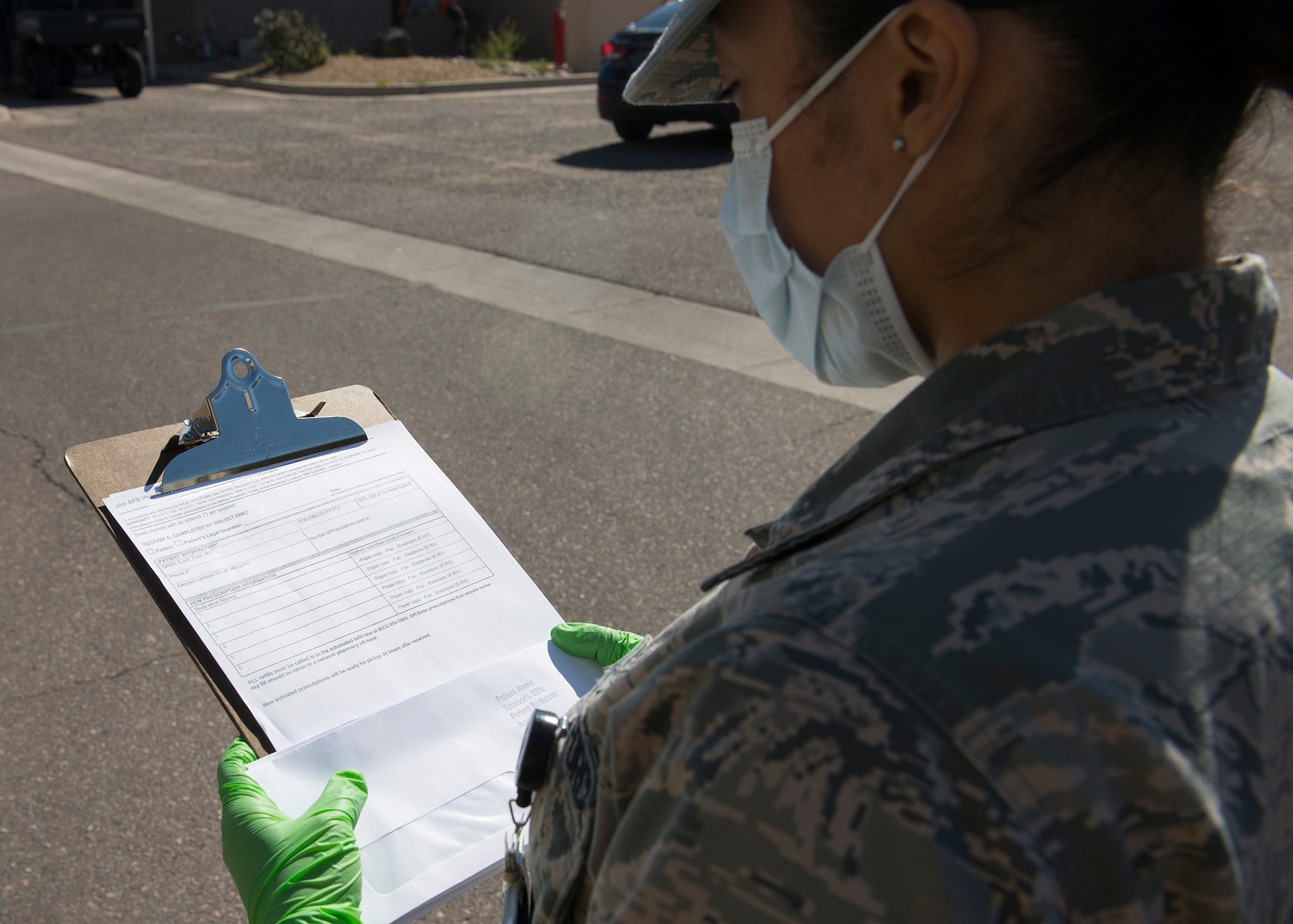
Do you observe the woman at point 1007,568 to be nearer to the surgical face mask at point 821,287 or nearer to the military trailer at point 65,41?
the surgical face mask at point 821,287

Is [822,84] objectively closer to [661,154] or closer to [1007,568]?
[1007,568]

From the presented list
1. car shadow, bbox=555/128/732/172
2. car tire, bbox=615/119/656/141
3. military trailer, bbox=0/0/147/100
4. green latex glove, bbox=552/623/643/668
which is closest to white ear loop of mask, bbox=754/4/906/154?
green latex glove, bbox=552/623/643/668

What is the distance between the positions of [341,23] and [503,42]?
3453 mm

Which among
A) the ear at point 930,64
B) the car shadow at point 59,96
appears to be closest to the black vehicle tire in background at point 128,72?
the car shadow at point 59,96

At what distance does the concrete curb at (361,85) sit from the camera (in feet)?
52.1

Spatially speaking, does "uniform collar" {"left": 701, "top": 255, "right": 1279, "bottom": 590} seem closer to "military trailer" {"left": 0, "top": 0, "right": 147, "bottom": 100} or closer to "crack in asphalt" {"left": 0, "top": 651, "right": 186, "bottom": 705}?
"crack in asphalt" {"left": 0, "top": 651, "right": 186, "bottom": 705}

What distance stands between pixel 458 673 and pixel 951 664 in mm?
926

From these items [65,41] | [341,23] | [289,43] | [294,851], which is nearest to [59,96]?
[65,41]

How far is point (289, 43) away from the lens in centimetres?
1712

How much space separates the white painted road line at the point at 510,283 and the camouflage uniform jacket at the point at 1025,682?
342 cm

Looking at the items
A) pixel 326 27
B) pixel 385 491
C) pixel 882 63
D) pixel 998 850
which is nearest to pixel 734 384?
pixel 385 491

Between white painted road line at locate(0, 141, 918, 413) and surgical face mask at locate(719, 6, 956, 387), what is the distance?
297 cm

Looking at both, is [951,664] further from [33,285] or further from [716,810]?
[33,285]

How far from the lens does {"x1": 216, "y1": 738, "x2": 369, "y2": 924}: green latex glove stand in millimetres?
1158
